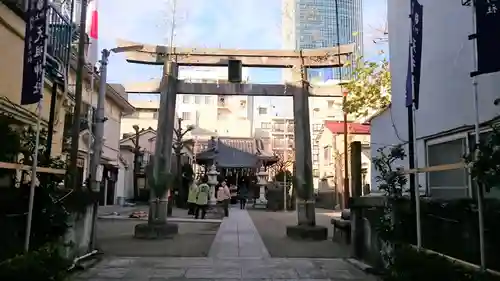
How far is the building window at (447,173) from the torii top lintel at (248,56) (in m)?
6.49

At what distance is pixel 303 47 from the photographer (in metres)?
14.3

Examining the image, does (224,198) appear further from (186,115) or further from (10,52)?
(186,115)

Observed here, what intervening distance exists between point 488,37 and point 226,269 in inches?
222

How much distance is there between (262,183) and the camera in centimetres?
3005

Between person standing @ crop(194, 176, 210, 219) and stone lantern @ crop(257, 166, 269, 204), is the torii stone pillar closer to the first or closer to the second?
person standing @ crop(194, 176, 210, 219)

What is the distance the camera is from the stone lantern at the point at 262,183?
2991 centimetres

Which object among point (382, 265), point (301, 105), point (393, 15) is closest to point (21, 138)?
point (382, 265)

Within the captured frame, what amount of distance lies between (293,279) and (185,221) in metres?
11.0

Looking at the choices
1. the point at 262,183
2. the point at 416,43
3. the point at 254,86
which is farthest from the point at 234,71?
the point at 262,183

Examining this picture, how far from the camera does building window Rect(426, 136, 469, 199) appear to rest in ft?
23.6

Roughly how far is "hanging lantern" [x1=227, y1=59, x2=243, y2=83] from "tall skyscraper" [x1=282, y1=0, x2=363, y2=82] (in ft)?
5.37

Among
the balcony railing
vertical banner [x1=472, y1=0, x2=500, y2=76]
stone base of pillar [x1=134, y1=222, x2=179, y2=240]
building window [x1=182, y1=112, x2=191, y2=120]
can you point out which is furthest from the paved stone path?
building window [x1=182, y1=112, x2=191, y2=120]

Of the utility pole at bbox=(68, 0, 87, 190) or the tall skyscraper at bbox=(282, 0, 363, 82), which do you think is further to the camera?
the tall skyscraper at bbox=(282, 0, 363, 82)

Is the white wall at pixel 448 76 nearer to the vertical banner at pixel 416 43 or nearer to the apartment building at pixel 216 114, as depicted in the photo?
the vertical banner at pixel 416 43
